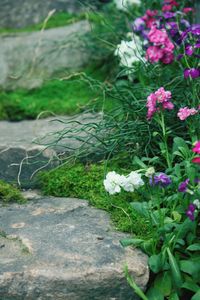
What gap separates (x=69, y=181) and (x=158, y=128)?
1.53 feet

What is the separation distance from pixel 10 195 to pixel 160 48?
42.0 inches

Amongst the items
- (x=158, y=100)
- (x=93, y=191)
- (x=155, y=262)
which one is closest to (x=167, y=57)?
(x=158, y=100)

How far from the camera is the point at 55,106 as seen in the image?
12.9 feet

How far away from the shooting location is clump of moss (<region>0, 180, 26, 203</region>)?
2746 millimetres

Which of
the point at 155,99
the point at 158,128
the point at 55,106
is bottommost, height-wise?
the point at 55,106

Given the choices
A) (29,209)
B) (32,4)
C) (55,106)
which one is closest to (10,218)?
(29,209)

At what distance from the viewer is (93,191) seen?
2766 mm

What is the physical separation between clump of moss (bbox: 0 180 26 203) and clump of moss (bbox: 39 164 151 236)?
5.6 inches

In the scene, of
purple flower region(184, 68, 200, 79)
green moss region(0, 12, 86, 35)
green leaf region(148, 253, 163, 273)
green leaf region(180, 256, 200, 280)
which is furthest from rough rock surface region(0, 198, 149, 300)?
green moss region(0, 12, 86, 35)

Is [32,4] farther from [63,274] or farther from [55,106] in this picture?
[63,274]

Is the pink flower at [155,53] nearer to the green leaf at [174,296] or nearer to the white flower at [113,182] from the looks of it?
Answer: the white flower at [113,182]

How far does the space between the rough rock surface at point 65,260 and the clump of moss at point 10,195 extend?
0.19 meters

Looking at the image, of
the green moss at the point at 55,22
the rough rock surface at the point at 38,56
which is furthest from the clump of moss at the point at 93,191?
the green moss at the point at 55,22

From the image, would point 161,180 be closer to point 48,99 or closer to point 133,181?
point 133,181
